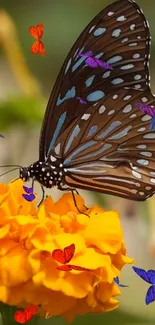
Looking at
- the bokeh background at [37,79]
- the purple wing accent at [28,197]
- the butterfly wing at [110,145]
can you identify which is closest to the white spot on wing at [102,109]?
the butterfly wing at [110,145]

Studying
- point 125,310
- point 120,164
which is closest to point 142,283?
point 125,310

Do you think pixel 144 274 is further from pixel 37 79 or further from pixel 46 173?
pixel 37 79

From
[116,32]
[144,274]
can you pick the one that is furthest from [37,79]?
[144,274]

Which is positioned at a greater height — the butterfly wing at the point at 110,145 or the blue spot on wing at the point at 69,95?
the blue spot on wing at the point at 69,95

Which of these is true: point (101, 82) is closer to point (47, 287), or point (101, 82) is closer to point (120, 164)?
point (120, 164)

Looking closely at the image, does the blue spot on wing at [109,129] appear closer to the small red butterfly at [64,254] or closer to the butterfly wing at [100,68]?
the butterfly wing at [100,68]

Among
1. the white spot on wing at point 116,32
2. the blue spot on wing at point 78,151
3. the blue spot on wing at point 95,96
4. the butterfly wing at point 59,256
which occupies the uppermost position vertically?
the white spot on wing at point 116,32

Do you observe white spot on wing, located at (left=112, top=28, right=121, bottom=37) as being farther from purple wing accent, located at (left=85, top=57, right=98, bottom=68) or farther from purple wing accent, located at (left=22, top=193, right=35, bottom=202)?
purple wing accent, located at (left=22, top=193, right=35, bottom=202)
